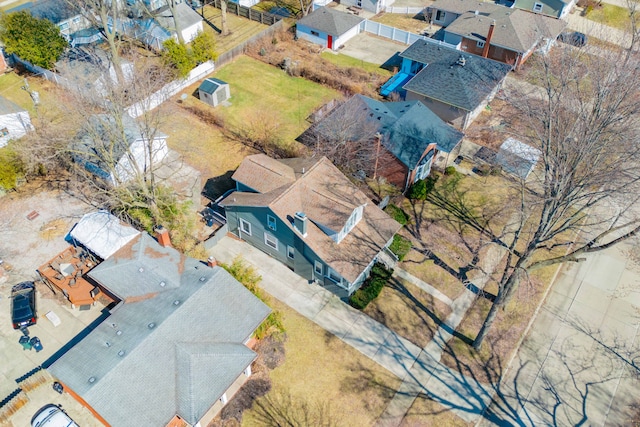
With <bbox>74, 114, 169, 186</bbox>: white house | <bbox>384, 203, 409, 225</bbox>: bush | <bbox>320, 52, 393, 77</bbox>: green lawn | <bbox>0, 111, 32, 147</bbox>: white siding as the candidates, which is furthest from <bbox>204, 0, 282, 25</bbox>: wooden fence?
<bbox>384, 203, 409, 225</bbox>: bush

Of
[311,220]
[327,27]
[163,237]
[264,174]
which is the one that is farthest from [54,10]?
[311,220]

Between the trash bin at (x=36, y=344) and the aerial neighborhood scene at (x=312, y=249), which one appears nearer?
the aerial neighborhood scene at (x=312, y=249)

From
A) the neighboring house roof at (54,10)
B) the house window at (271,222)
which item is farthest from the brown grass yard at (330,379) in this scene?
the neighboring house roof at (54,10)

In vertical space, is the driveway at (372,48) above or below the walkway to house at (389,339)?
above

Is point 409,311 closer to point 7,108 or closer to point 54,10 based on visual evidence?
point 7,108

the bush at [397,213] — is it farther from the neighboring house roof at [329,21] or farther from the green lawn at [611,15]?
the green lawn at [611,15]
